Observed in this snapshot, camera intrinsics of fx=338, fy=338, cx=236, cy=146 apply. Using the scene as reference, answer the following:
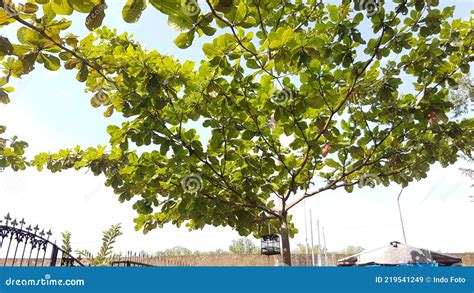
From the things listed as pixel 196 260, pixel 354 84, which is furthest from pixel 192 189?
pixel 196 260

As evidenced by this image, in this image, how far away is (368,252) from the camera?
35.9 feet

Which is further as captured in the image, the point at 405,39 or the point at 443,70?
the point at 443,70

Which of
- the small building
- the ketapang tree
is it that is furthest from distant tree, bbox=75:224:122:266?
the small building

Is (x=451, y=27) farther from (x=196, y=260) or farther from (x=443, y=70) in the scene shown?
(x=196, y=260)

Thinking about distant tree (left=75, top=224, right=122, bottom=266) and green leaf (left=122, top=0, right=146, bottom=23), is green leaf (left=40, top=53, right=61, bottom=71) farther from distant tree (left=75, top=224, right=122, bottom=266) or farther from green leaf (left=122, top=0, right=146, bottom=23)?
distant tree (left=75, top=224, right=122, bottom=266)

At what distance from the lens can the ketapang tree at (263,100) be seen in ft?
9.62

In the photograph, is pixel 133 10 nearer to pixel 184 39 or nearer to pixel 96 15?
pixel 96 15

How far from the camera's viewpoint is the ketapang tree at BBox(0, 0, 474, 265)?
9.62 feet

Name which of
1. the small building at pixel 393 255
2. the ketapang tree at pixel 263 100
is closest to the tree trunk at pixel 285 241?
the ketapang tree at pixel 263 100

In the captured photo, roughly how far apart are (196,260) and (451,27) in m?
16.6

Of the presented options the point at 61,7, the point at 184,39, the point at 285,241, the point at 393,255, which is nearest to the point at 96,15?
the point at 61,7

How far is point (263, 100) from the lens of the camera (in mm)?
3551

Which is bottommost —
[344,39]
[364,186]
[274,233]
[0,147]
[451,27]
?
[274,233]

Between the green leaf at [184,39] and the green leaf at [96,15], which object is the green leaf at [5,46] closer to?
the green leaf at [96,15]
